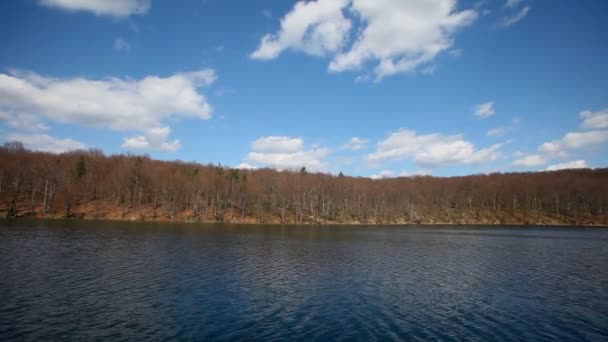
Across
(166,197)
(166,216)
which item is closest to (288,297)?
(166,216)

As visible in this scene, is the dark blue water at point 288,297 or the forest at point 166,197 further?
the forest at point 166,197

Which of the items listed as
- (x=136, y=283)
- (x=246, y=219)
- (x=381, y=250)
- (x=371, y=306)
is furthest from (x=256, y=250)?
(x=246, y=219)

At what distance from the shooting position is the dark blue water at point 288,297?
72.0 feet

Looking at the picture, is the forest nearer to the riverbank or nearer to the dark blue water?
the riverbank

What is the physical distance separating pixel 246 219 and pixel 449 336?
139461mm

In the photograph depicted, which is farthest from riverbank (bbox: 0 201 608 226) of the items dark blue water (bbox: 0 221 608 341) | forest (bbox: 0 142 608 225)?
dark blue water (bbox: 0 221 608 341)

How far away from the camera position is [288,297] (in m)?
29.9

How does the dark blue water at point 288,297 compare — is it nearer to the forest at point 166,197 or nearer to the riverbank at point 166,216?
the riverbank at point 166,216

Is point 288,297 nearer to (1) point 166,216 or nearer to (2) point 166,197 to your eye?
(1) point 166,216

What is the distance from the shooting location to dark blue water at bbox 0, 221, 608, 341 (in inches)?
864

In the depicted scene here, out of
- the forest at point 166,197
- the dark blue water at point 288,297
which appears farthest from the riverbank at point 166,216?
the dark blue water at point 288,297

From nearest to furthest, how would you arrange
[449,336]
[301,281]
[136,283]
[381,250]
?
[449,336] → [136,283] → [301,281] → [381,250]

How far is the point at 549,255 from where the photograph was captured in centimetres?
5991

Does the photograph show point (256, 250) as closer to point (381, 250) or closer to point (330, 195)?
point (381, 250)
